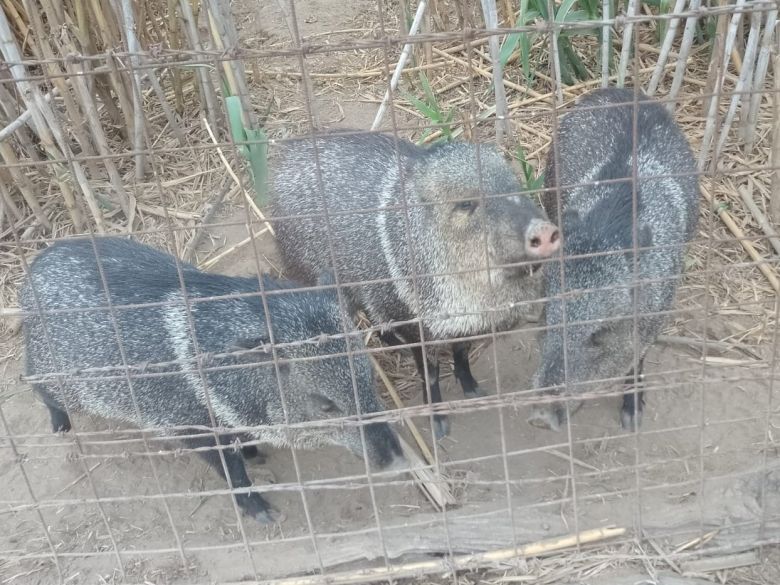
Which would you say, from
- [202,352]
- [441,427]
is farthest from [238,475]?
[441,427]

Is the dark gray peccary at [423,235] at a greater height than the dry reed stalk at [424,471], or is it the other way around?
the dark gray peccary at [423,235]

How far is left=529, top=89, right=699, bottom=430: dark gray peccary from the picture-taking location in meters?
2.86

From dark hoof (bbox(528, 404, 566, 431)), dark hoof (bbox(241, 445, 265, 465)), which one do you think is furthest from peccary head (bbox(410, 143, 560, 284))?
dark hoof (bbox(241, 445, 265, 465))

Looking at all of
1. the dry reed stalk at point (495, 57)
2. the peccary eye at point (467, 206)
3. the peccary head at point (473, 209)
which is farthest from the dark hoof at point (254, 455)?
the dry reed stalk at point (495, 57)

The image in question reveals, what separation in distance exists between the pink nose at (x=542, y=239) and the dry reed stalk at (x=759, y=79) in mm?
1440

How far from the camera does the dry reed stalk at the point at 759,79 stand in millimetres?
3747

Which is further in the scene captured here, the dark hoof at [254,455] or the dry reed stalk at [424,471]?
the dark hoof at [254,455]

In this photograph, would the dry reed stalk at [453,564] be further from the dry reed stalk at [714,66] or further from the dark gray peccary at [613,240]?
the dry reed stalk at [714,66]

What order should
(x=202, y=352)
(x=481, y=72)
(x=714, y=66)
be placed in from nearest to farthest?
(x=202, y=352)
(x=714, y=66)
(x=481, y=72)

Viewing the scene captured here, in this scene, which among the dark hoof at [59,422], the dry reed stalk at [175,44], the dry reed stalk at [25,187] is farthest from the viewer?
the dry reed stalk at [175,44]

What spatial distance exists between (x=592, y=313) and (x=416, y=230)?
0.73 metres

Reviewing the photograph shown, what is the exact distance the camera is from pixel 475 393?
3.49 metres

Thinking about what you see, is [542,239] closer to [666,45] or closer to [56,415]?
[666,45]

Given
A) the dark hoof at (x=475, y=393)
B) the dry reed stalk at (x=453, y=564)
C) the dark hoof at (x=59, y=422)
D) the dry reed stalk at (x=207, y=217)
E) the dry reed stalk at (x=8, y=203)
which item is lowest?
the dark hoof at (x=475, y=393)
